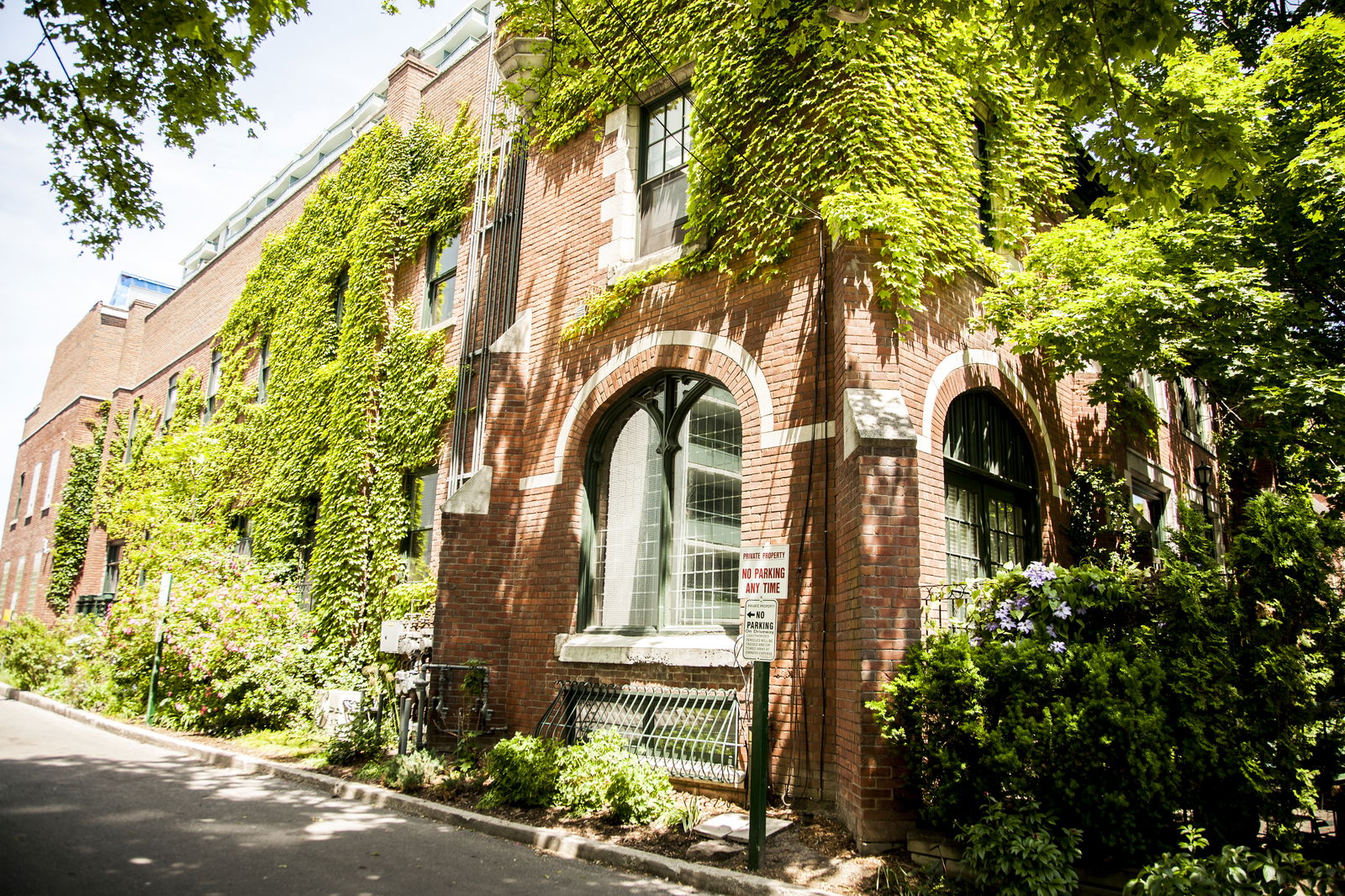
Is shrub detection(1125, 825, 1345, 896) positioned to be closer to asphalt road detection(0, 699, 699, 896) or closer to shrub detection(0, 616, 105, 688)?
asphalt road detection(0, 699, 699, 896)

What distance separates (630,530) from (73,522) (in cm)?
2764

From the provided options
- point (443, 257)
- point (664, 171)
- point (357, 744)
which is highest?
point (443, 257)

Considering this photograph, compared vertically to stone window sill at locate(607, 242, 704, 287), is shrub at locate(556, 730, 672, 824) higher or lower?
lower

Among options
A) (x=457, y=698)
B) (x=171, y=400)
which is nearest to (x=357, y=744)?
(x=457, y=698)

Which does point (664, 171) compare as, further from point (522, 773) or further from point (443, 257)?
point (522, 773)

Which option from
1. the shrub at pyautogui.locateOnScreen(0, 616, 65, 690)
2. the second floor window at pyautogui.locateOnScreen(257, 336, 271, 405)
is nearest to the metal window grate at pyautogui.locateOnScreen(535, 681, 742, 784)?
the second floor window at pyautogui.locateOnScreen(257, 336, 271, 405)

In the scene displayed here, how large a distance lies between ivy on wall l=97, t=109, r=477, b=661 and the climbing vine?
9.43 meters

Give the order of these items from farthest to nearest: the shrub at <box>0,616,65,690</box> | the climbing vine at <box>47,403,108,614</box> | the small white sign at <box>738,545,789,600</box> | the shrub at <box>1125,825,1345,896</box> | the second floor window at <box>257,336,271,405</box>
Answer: the climbing vine at <box>47,403,108,614</box>
the second floor window at <box>257,336,271,405</box>
the shrub at <box>0,616,65,690</box>
the small white sign at <box>738,545,789,600</box>
the shrub at <box>1125,825,1345,896</box>

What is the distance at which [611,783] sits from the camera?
7.46 m

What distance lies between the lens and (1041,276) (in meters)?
9.62

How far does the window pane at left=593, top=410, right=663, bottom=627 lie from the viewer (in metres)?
9.65

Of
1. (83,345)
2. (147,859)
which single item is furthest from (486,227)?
(83,345)

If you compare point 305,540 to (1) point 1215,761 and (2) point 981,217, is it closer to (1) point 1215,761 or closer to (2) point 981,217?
(2) point 981,217

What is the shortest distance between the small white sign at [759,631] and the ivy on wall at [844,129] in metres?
3.40
